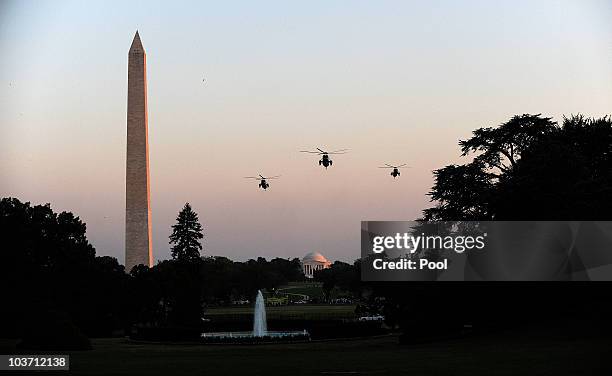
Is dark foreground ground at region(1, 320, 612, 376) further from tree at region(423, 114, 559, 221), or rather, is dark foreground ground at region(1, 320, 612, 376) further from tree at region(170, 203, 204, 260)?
tree at region(170, 203, 204, 260)

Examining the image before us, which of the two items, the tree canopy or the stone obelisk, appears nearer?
the tree canopy

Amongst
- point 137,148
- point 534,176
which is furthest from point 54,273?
point 534,176

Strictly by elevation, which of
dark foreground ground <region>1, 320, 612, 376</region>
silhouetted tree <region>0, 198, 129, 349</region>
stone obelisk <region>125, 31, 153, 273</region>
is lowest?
dark foreground ground <region>1, 320, 612, 376</region>

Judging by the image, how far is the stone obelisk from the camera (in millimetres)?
87562

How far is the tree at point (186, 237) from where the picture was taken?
125 m

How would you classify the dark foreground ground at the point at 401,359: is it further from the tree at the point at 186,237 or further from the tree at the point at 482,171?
the tree at the point at 186,237

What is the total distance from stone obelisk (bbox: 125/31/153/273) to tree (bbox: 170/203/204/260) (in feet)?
117

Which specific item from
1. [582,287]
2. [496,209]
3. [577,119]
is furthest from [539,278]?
[577,119]

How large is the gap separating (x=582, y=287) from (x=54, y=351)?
90.5 ft

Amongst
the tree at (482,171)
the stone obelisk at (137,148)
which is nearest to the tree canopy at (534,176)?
the tree at (482,171)

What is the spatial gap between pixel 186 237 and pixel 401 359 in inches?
3413

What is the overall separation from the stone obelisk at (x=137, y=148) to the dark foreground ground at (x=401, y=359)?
33.6 metres

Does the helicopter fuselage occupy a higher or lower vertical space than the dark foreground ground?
higher

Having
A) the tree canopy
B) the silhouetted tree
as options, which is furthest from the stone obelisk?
the tree canopy
